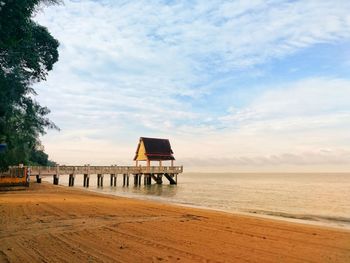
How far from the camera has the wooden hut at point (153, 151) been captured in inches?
2215

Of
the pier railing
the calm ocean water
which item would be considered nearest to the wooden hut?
the pier railing

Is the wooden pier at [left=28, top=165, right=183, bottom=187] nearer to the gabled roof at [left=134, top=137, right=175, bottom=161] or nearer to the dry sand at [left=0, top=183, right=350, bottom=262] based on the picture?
the gabled roof at [left=134, top=137, right=175, bottom=161]

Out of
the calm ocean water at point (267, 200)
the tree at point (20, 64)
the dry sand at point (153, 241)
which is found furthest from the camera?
the calm ocean water at point (267, 200)

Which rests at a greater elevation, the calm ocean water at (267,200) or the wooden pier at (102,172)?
the wooden pier at (102,172)

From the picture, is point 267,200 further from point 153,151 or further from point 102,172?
point 153,151

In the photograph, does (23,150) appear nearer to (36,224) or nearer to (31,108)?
(31,108)

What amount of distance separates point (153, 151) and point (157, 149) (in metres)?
1.05

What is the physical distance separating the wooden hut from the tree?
30.7 meters

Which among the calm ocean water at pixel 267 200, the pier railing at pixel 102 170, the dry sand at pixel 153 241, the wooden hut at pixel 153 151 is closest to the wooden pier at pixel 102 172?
the pier railing at pixel 102 170

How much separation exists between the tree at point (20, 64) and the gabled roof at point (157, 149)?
30.9 metres

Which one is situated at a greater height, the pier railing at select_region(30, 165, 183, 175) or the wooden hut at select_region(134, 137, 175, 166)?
the wooden hut at select_region(134, 137, 175, 166)

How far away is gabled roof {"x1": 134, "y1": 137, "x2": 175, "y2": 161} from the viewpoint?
2218 inches

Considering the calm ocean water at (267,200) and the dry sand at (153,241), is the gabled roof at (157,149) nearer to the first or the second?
the calm ocean water at (267,200)

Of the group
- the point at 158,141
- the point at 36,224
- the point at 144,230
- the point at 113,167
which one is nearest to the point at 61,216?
the point at 36,224
